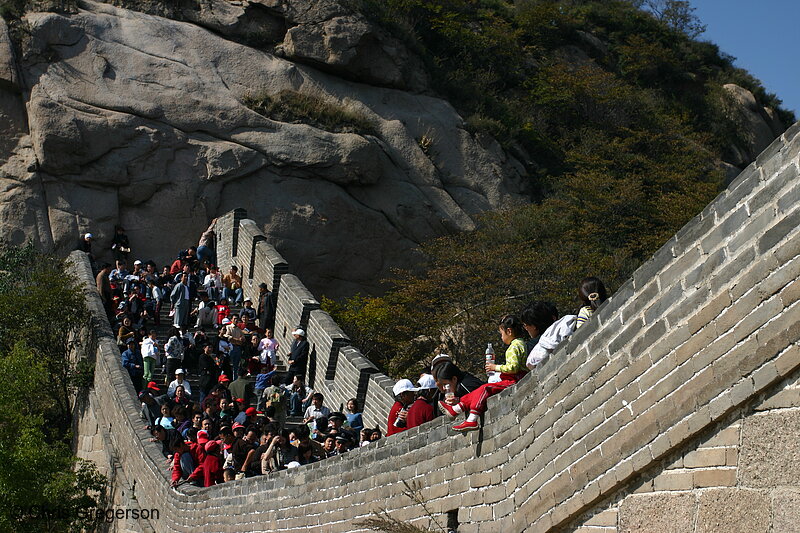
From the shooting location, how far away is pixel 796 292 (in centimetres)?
629

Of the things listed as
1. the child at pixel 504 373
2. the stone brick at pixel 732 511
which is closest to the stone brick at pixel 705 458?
the stone brick at pixel 732 511

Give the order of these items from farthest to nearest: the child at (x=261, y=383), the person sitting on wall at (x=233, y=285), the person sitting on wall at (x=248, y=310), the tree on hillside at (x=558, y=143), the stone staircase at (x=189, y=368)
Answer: the tree on hillside at (x=558, y=143)
the person sitting on wall at (x=233, y=285)
the person sitting on wall at (x=248, y=310)
the stone staircase at (x=189, y=368)
the child at (x=261, y=383)

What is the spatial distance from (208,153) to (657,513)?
1141 inches

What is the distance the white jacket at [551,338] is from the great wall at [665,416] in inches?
8.5

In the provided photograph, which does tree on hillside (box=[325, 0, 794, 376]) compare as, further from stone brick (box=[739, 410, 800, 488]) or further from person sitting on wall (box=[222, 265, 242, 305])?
stone brick (box=[739, 410, 800, 488])

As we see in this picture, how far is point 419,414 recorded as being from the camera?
1139 cm

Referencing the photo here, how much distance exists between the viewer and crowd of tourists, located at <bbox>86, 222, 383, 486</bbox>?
51.9 ft

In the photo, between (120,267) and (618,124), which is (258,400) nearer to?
(120,267)

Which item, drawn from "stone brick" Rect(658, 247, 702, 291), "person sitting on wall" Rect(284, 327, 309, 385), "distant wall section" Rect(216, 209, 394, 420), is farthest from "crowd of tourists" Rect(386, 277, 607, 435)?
"person sitting on wall" Rect(284, 327, 309, 385)

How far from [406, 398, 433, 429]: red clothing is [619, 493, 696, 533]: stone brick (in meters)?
3.88

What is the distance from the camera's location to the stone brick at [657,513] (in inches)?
275

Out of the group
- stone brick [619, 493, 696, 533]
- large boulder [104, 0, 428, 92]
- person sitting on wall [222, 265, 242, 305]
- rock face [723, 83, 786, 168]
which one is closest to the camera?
stone brick [619, 493, 696, 533]

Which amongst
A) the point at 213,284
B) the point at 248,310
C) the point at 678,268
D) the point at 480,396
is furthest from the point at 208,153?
the point at 678,268

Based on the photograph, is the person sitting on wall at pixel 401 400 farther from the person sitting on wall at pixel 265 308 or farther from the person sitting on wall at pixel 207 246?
the person sitting on wall at pixel 207 246
